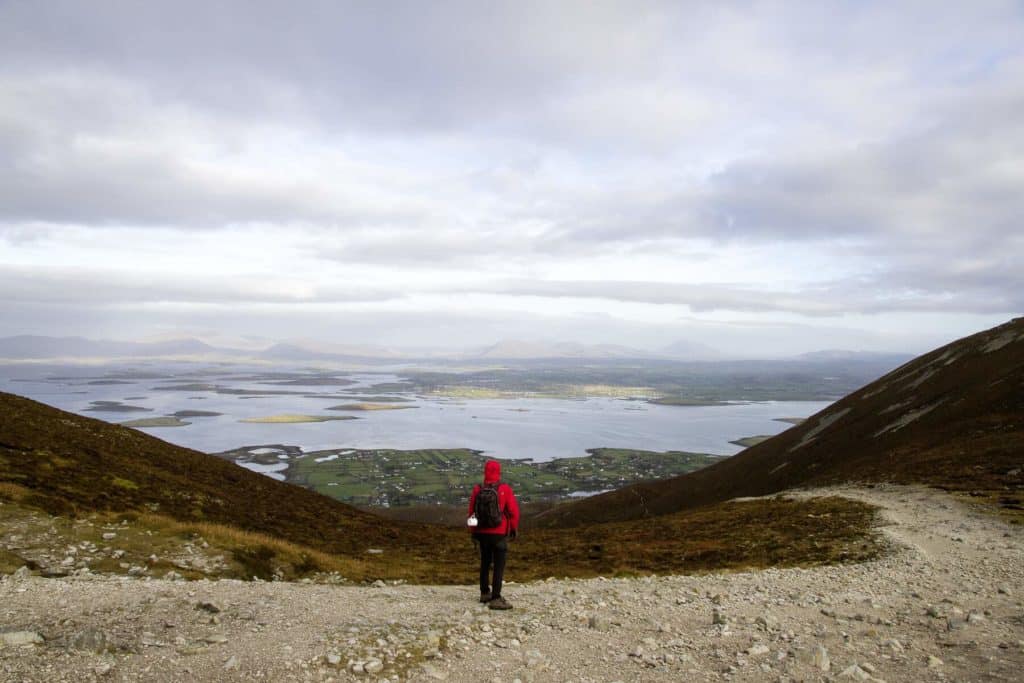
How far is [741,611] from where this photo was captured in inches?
491

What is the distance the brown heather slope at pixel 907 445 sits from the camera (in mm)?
30453

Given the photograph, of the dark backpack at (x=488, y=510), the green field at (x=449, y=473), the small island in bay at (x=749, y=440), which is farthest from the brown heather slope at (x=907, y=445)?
the small island in bay at (x=749, y=440)

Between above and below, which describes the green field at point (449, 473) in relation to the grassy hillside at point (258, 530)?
below

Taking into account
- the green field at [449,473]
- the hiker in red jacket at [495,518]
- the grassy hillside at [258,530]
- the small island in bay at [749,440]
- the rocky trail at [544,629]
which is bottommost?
the green field at [449,473]

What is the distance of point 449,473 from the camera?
122m

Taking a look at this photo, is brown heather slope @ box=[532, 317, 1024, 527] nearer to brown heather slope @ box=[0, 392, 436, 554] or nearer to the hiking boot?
the hiking boot

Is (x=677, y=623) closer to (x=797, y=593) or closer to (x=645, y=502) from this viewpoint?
(x=797, y=593)

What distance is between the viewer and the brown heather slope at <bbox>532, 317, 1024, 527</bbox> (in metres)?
30.5

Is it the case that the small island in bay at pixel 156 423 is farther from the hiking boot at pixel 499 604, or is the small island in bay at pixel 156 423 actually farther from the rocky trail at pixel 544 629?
the hiking boot at pixel 499 604

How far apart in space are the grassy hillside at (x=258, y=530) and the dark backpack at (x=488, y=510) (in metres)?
7.17

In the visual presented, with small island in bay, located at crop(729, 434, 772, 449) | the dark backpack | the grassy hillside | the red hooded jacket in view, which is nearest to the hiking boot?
the red hooded jacket

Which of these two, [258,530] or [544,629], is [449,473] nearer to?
[258,530]

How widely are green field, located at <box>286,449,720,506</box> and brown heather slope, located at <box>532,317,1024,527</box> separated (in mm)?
39212

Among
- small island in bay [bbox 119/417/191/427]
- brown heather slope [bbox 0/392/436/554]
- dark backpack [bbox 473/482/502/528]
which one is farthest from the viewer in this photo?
small island in bay [bbox 119/417/191/427]
